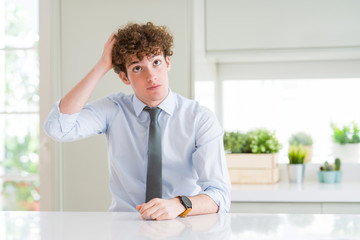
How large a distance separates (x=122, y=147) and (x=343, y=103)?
2053 mm

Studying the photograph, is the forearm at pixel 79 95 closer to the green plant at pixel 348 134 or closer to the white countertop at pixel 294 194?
the white countertop at pixel 294 194

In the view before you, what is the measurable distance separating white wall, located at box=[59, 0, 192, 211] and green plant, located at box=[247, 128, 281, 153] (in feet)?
2.70

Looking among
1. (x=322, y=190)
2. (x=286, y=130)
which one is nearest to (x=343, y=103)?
(x=286, y=130)

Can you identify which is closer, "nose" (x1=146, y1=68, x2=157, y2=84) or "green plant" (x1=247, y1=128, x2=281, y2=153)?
"nose" (x1=146, y1=68, x2=157, y2=84)

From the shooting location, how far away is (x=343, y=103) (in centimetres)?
312

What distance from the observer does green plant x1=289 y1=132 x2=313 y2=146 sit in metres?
3.01

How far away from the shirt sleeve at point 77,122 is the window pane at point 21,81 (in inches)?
51.2

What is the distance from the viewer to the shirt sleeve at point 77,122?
1498 mm

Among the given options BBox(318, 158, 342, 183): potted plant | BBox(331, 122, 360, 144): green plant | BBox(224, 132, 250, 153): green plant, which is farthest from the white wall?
BBox(331, 122, 360, 144): green plant

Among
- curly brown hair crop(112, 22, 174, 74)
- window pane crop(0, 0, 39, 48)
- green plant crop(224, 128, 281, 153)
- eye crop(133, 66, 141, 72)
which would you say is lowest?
green plant crop(224, 128, 281, 153)

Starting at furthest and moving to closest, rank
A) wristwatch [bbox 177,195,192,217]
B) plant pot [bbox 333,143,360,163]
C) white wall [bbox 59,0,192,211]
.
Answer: plant pot [bbox 333,143,360,163] → white wall [bbox 59,0,192,211] → wristwatch [bbox 177,195,192,217]

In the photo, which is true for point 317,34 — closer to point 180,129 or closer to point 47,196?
point 180,129

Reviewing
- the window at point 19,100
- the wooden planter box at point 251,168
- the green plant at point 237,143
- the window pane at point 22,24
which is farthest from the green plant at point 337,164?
the window pane at point 22,24

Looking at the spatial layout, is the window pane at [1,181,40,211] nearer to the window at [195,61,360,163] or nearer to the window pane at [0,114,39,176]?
the window pane at [0,114,39,176]
